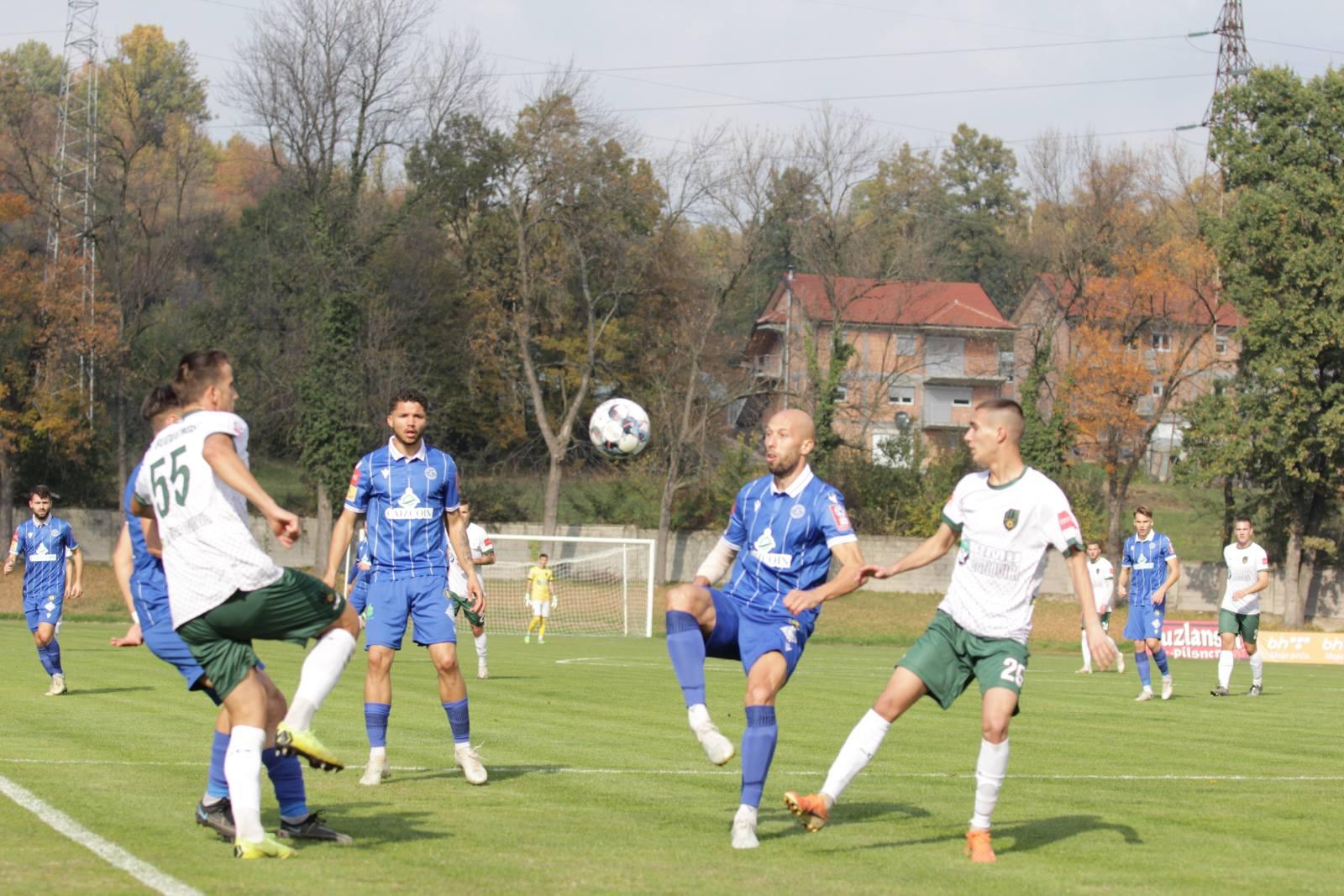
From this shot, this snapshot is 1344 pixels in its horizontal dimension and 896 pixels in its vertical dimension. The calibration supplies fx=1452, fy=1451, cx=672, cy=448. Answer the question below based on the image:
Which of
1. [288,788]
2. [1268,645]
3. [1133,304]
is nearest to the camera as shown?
[288,788]

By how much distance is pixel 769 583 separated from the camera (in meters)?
7.79

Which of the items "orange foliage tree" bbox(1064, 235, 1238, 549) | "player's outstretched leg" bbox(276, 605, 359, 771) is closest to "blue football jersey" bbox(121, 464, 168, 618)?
"player's outstretched leg" bbox(276, 605, 359, 771)

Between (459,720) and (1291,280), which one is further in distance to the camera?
(1291,280)

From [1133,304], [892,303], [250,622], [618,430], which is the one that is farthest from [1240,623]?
[892,303]

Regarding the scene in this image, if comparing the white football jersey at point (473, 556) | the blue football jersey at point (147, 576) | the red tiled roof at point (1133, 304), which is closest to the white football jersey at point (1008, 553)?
the blue football jersey at point (147, 576)

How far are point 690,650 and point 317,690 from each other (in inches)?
74.8

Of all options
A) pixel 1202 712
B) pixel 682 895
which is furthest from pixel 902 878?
pixel 1202 712

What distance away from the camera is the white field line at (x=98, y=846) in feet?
19.3

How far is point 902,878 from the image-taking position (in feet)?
21.3

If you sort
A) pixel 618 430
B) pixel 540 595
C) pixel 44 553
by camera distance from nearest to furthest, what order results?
1. pixel 44 553
2. pixel 618 430
3. pixel 540 595

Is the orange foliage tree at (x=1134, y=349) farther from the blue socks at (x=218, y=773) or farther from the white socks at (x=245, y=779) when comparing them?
the white socks at (x=245, y=779)

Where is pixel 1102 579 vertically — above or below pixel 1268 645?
Result: above

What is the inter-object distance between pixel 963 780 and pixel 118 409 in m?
49.2

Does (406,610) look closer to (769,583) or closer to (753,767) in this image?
(769,583)
